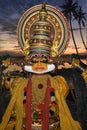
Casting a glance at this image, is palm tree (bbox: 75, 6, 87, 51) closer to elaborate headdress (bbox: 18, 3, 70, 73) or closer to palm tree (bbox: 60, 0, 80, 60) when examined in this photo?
palm tree (bbox: 60, 0, 80, 60)

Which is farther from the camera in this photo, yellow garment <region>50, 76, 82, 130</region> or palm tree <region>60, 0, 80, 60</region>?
palm tree <region>60, 0, 80, 60</region>

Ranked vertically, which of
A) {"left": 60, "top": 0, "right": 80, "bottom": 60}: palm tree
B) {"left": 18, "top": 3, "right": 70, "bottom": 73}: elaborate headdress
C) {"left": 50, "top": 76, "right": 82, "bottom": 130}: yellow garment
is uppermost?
{"left": 60, "top": 0, "right": 80, "bottom": 60}: palm tree

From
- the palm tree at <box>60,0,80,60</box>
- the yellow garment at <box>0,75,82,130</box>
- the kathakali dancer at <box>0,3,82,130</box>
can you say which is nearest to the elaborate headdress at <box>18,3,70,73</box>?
the kathakali dancer at <box>0,3,82,130</box>

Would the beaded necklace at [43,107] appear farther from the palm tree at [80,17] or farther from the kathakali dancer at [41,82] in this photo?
the palm tree at [80,17]

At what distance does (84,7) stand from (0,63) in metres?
1.31

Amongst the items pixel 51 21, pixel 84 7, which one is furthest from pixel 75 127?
pixel 84 7

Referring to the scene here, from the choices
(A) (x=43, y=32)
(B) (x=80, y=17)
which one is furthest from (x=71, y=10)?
(A) (x=43, y=32)

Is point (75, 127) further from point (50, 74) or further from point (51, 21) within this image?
point (51, 21)

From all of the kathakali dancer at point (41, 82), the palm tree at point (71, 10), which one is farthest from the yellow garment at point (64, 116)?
the palm tree at point (71, 10)

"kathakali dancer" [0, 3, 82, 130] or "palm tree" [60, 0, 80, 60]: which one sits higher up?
"palm tree" [60, 0, 80, 60]

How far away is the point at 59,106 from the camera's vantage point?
6.77ft

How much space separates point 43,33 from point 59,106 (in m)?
0.55

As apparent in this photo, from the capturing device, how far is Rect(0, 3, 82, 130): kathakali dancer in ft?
6.70

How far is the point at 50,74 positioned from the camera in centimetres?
235
